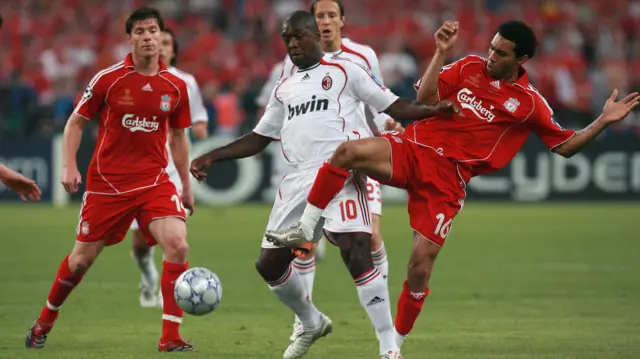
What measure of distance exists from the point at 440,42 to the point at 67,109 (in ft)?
53.9

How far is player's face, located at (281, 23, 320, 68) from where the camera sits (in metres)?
7.51

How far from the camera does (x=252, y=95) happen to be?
23312mm

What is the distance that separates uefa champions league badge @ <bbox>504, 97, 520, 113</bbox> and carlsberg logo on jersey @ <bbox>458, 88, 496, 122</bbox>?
0.10 m

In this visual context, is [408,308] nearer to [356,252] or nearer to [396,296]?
[356,252]

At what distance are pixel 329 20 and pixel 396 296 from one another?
304cm

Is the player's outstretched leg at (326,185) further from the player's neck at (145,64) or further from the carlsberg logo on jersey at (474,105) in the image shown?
the player's neck at (145,64)

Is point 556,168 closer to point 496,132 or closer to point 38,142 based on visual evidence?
point 38,142

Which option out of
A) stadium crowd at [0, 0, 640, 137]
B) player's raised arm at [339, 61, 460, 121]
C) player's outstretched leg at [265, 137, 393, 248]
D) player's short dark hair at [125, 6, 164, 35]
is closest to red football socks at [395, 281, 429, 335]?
player's outstretched leg at [265, 137, 393, 248]

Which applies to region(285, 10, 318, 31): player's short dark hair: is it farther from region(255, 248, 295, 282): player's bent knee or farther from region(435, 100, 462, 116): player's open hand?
region(255, 248, 295, 282): player's bent knee

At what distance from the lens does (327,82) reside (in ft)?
25.0

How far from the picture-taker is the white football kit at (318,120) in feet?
24.8

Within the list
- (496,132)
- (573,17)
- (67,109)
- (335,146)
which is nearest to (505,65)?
(496,132)

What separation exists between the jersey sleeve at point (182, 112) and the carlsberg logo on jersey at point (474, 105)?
6.95 feet

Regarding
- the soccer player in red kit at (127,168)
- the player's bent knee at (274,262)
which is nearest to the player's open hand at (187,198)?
the soccer player in red kit at (127,168)
